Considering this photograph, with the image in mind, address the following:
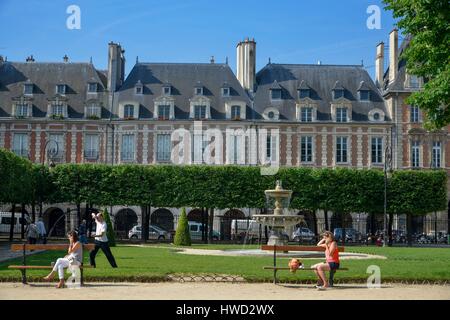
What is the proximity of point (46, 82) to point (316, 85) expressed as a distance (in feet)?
57.2

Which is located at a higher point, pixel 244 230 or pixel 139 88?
pixel 139 88

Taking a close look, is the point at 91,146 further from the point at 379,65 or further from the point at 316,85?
the point at 379,65

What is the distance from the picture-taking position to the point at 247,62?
45438 millimetres

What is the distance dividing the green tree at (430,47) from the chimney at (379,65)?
28.3 m

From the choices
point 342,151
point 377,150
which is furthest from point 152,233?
point 377,150

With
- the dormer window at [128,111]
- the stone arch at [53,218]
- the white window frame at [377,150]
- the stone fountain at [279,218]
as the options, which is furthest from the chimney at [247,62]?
the stone fountain at [279,218]

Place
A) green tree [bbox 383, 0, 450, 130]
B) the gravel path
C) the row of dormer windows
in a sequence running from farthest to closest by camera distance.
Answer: the row of dormer windows < green tree [bbox 383, 0, 450, 130] < the gravel path

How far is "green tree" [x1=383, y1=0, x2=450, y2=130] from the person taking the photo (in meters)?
16.5

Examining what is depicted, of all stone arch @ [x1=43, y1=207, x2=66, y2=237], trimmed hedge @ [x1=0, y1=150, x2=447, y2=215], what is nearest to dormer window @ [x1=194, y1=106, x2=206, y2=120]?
trimmed hedge @ [x1=0, y1=150, x2=447, y2=215]

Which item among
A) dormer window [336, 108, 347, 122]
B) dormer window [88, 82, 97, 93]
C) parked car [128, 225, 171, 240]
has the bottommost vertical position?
parked car [128, 225, 171, 240]

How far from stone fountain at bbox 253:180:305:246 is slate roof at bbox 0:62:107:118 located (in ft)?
72.0

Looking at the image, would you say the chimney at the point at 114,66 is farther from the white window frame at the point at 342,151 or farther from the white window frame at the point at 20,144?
the white window frame at the point at 342,151

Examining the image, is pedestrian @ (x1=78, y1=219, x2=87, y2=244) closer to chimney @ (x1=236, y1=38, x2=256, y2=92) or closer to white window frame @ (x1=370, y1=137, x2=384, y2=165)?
chimney @ (x1=236, y1=38, x2=256, y2=92)
